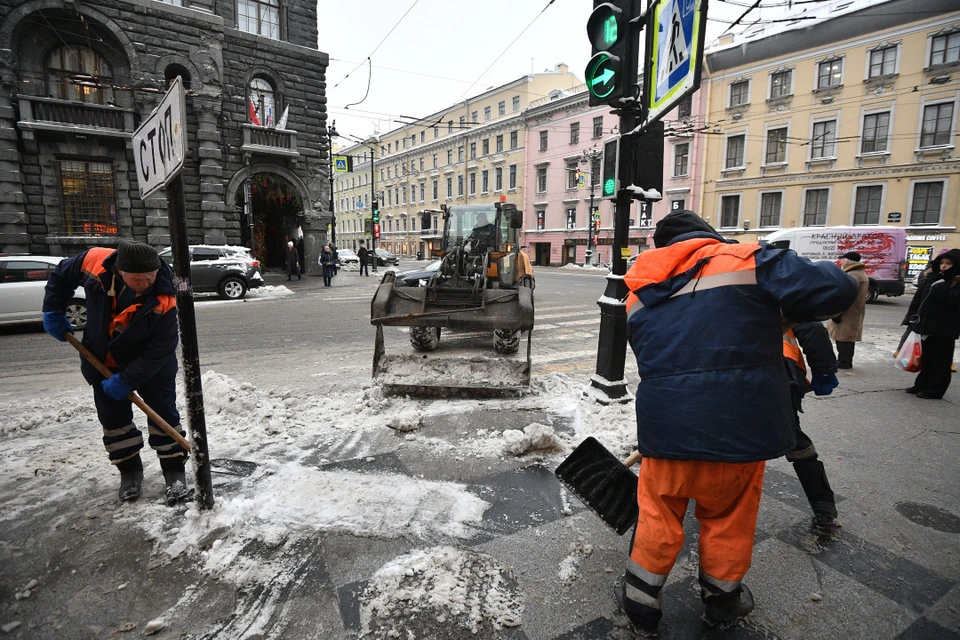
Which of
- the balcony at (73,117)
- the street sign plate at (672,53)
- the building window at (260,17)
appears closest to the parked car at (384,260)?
the building window at (260,17)

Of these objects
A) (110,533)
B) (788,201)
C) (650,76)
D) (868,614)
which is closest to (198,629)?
(110,533)

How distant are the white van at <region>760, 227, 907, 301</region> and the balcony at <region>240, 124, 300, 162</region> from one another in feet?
64.9

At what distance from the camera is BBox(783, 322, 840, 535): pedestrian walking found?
2803 millimetres

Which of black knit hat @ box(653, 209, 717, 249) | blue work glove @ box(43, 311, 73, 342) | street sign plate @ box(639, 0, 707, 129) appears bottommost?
blue work glove @ box(43, 311, 73, 342)

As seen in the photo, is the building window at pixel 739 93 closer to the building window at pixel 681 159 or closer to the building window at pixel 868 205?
the building window at pixel 681 159

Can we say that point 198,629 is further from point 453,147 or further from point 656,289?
point 453,147

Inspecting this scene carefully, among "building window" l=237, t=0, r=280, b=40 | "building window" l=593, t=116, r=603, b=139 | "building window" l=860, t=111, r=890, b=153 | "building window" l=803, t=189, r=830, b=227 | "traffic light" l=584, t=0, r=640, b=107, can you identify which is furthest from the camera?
"building window" l=593, t=116, r=603, b=139

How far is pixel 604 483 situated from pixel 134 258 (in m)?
3.09

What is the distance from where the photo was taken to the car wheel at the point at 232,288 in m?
15.2

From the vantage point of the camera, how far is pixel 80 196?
59.1 ft

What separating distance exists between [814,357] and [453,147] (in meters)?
54.6

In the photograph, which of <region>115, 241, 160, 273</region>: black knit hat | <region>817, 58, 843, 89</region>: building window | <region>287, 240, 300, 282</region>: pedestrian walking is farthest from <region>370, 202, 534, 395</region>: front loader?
<region>817, 58, 843, 89</region>: building window

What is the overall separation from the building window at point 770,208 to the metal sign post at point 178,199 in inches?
1314

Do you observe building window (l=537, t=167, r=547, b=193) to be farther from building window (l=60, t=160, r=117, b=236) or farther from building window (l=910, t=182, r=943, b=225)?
building window (l=60, t=160, r=117, b=236)
